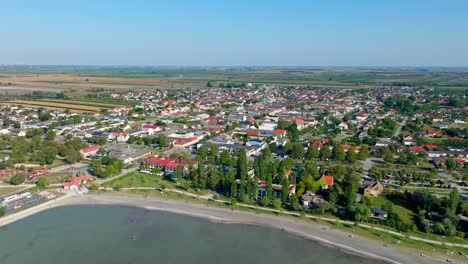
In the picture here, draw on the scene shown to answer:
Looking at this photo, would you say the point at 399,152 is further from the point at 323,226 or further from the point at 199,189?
the point at 199,189

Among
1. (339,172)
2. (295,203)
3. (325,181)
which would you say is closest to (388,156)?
(339,172)

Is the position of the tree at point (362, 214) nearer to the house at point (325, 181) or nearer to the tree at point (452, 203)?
the house at point (325, 181)

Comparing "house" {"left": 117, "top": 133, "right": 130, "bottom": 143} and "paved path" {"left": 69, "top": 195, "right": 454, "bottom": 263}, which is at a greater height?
"house" {"left": 117, "top": 133, "right": 130, "bottom": 143}

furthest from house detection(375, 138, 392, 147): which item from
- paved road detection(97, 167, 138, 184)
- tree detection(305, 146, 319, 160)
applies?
paved road detection(97, 167, 138, 184)

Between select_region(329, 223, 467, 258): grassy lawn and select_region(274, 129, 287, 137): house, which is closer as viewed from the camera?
select_region(329, 223, 467, 258): grassy lawn

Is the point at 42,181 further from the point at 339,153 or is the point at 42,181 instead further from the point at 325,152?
the point at 339,153

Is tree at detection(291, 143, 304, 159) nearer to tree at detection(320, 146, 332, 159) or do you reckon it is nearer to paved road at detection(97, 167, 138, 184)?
tree at detection(320, 146, 332, 159)
